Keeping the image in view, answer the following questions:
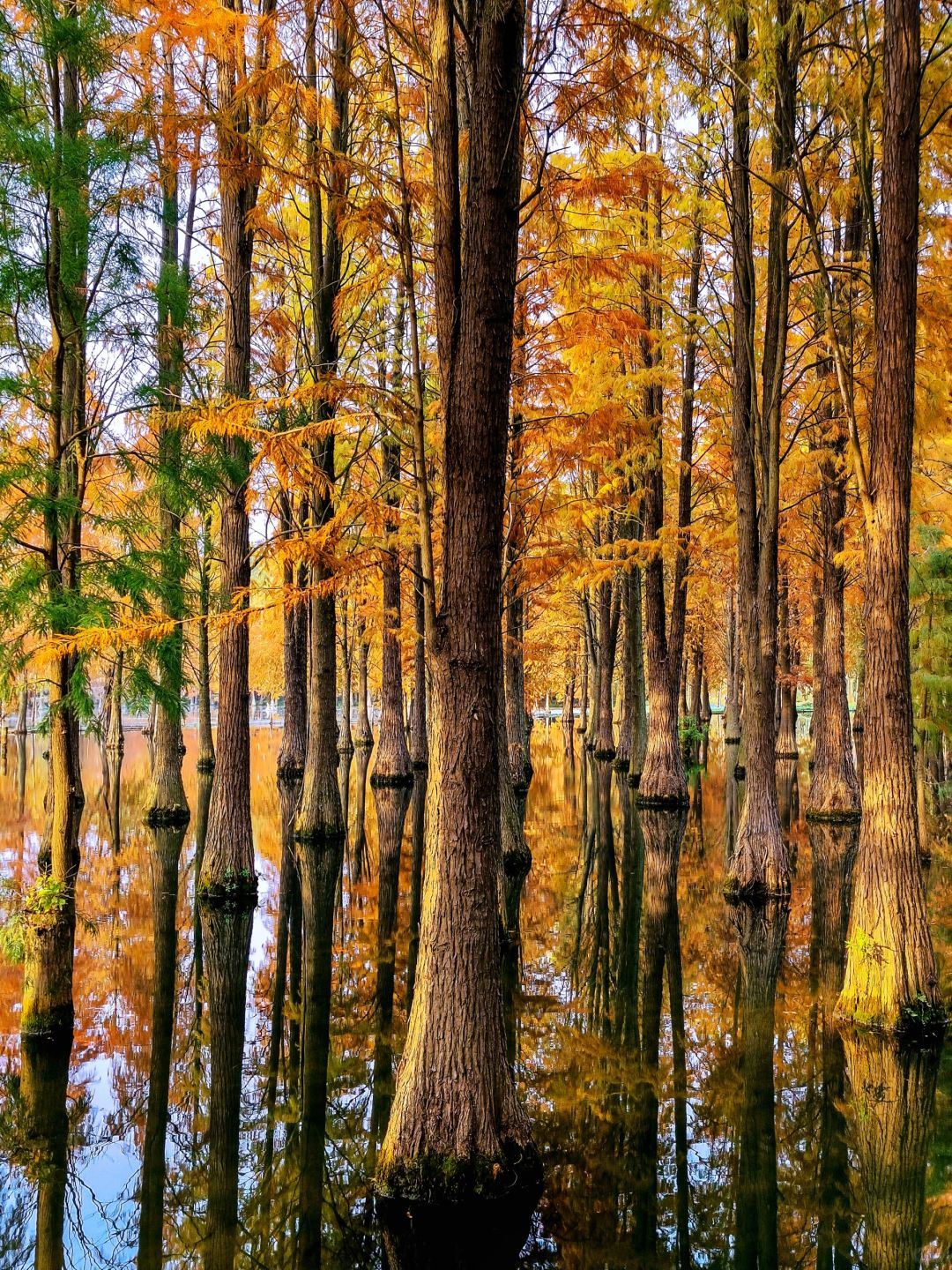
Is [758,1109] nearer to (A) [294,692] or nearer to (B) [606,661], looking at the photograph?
(A) [294,692]

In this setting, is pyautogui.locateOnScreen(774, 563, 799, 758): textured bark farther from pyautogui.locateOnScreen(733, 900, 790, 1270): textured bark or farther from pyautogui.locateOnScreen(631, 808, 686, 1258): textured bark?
pyautogui.locateOnScreen(733, 900, 790, 1270): textured bark

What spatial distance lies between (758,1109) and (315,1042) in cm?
334

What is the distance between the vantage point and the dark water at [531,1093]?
468cm

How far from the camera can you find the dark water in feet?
15.4

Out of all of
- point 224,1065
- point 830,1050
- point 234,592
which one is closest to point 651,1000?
point 830,1050

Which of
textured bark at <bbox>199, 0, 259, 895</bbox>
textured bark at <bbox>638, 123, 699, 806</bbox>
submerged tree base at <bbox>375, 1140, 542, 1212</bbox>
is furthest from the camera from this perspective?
textured bark at <bbox>638, 123, 699, 806</bbox>

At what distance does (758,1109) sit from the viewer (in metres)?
6.03

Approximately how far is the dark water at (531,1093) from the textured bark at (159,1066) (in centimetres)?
2

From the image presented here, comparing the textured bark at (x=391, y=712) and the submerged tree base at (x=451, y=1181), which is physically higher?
the textured bark at (x=391, y=712)

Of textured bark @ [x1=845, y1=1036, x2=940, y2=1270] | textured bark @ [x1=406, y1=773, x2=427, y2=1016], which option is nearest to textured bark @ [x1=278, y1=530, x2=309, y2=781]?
textured bark @ [x1=406, y1=773, x2=427, y2=1016]

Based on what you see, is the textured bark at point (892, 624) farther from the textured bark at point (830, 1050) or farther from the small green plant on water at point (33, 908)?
the small green plant on water at point (33, 908)

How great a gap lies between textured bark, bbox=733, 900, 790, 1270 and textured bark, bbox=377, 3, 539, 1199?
1.17m

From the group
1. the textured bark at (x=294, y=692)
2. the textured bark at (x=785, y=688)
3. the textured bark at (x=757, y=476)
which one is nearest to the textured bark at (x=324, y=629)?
the textured bark at (x=294, y=692)

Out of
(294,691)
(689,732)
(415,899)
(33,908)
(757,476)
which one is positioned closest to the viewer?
(33,908)
